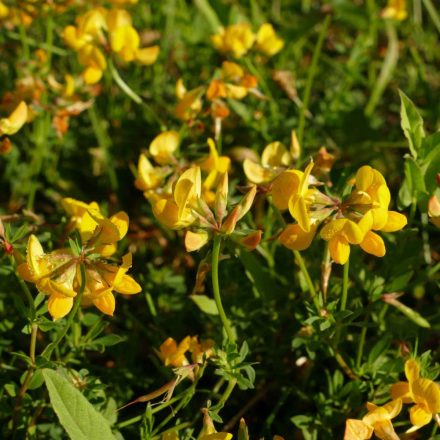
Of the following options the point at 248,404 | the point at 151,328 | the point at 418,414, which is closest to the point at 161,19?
the point at 151,328

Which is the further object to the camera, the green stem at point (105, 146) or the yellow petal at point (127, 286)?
the green stem at point (105, 146)

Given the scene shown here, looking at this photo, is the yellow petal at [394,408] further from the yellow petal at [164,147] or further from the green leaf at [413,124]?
the yellow petal at [164,147]

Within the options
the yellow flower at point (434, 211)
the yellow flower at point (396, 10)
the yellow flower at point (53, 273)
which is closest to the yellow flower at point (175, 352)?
the yellow flower at point (53, 273)

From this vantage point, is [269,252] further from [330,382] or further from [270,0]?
[270,0]

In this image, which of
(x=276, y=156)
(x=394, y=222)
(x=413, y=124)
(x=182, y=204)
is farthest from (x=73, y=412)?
(x=413, y=124)

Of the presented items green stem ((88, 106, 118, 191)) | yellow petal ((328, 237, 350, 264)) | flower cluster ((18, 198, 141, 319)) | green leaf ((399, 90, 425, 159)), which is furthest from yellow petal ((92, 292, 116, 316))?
green stem ((88, 106, 118, 191))

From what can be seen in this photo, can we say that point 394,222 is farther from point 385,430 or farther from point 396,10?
point 396,10
